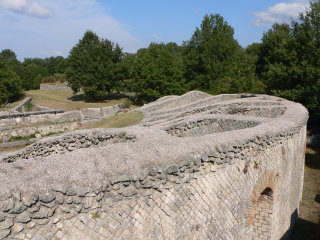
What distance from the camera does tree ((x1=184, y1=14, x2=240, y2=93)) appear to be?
1300 inches

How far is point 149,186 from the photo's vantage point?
161 inches

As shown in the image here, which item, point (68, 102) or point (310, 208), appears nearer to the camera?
point (310, 208)

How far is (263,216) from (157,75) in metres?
27.4

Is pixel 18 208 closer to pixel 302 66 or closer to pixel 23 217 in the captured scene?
pixel 23 217

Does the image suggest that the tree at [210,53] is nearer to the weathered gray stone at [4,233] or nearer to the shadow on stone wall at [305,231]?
the shadow on stone wall at [305,231]

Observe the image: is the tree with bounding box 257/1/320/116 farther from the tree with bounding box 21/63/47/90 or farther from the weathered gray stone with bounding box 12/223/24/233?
the tree with bounding box 21/63/47/90

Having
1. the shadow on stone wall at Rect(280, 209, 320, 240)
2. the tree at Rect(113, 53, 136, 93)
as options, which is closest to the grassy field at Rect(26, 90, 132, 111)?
the tree at Rect(113, 53, 136, 93)

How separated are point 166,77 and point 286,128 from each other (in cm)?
2684

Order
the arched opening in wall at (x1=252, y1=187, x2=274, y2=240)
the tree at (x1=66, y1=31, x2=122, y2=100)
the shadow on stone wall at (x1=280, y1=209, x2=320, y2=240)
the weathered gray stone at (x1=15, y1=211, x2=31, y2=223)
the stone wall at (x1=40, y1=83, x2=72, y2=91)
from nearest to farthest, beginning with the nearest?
1. the weathered gray stone at (x1=15, y1=211, x2=31, y2=223)
2. the arched opening in wall at (x1=252, y1=187, x2=274, y2=240)
3. the shadow on stone wall at (x1=280, y1=209, x2=320, y2=240)
4. the tree at (x1=66, y1=31, x2=122, y2=100)
5. the stone wall at (x1=40, y1=83, x2=72, y2=91)

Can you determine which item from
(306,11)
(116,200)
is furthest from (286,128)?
(306,11)

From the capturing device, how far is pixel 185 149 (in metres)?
4.79

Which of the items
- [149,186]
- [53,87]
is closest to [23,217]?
[149,186]

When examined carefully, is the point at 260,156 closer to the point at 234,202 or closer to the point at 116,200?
the point at 234,202

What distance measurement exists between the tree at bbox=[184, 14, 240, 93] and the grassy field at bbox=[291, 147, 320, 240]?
18592 mm
